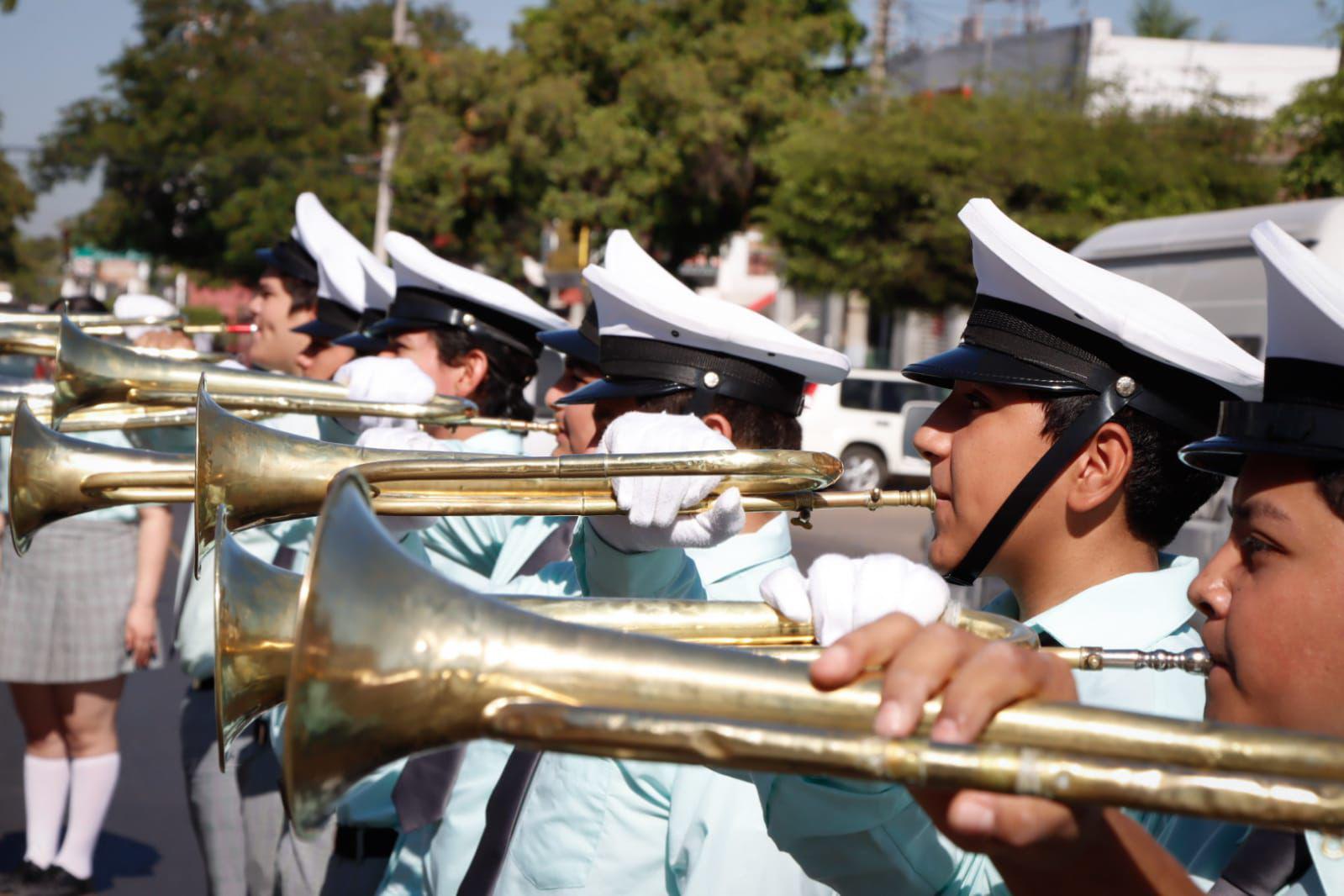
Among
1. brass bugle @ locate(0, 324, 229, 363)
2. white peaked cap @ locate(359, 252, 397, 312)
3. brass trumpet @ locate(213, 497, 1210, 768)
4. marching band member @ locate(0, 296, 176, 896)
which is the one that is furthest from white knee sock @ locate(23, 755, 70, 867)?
brass trumpet @ locate(213, 497, 1210, 768)

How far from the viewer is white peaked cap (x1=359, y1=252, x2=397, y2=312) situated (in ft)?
14.8

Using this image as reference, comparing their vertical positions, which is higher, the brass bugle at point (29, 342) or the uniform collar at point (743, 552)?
the brass bugle at point (29, 342)

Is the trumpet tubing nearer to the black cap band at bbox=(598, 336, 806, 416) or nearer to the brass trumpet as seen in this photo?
the brass trumpet

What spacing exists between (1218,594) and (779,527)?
1.18 metres

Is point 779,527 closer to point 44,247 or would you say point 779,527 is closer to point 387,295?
point 387,295

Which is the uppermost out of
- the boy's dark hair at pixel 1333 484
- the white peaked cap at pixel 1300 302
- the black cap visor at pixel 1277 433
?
the white peaked cap at pixel 1300 302

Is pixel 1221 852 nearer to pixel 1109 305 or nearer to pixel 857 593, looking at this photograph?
pixel 857 593

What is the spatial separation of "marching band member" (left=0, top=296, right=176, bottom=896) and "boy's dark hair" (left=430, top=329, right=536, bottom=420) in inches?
59.3

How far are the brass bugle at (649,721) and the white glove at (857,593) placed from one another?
0.30 meters

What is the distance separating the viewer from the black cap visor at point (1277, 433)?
1.54 metres

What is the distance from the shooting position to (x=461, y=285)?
409 centimetres

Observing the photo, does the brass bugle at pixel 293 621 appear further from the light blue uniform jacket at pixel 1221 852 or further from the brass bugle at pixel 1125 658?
the light blue uniform jacket at pixel 1221 852

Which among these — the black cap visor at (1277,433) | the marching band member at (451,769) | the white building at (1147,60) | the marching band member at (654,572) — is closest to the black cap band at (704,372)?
the marching band member at (654,572)

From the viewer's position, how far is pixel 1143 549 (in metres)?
2.16
